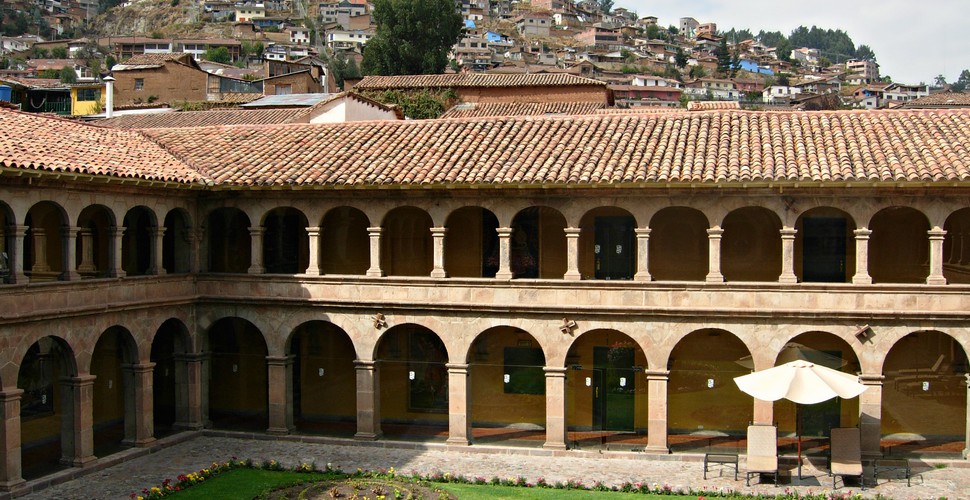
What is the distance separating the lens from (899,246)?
24641mm

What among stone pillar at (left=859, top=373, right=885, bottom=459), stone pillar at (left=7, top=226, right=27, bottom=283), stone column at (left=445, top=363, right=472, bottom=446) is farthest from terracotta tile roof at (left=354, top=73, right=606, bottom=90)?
stone pillar at (left=7, top=226, right=27, bottom=283)

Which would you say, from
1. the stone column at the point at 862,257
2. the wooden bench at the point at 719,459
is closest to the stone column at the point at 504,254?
the wooden bench at the point at 719,459

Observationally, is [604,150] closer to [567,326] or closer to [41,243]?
[567,326]

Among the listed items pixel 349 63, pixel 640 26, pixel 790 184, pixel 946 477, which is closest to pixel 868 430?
pixel 946 477

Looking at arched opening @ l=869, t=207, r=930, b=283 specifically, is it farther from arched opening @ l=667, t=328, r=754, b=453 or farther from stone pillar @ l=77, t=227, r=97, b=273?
stone pillar @ l=77, t=227, r=97, b=273

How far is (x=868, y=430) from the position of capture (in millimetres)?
22125

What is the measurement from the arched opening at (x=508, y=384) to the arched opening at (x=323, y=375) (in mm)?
3516

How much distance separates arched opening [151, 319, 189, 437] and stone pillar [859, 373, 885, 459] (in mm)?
16401

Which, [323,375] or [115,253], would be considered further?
[323,375]

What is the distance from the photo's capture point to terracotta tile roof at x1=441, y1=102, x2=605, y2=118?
158 feet

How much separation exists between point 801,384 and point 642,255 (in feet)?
16.4

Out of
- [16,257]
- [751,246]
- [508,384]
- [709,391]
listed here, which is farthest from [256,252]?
[751,246]

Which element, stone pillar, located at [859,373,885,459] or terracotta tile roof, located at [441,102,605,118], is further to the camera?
terracotta tile roof, located at [441,102,605,118]

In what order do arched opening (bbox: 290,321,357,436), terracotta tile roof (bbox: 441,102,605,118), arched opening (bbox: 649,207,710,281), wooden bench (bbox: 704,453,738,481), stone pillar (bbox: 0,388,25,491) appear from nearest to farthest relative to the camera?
stone pillar (bbox: 0,388,25,491), wooden bench (bbox: 704,453,738,481), arched opening (bbox: 649,207,710,281), arched opening (bbox: 290,321,357,436), terracotta tile roof (bbox: 441,102,605,118)
